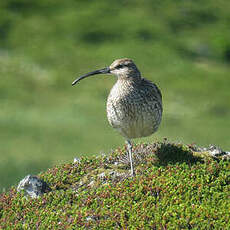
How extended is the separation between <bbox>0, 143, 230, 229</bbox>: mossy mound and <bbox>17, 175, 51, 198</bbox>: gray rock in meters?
0.16

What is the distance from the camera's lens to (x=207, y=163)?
12.4 meters

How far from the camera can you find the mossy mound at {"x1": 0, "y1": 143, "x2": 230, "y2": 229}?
10.5 m

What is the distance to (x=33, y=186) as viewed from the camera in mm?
12188

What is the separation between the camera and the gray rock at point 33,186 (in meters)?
12.1

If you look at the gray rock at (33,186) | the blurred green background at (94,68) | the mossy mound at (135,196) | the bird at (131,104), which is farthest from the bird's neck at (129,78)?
the blurred green background at (94,68)

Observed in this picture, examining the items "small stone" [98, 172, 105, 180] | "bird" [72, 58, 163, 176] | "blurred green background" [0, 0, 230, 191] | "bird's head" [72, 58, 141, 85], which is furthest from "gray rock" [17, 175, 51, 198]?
"blurred green background" [0, 0, 230, 191]

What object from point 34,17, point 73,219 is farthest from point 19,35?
point 73,219

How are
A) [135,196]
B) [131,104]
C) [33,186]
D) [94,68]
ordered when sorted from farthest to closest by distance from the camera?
1. [94,68]
2. [33,186]
3. [131,104]
4. [135,196]

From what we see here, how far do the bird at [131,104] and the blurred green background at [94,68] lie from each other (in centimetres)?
1069

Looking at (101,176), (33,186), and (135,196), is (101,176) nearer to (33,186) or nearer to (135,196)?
(135,196)

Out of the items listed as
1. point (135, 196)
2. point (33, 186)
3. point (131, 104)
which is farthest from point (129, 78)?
point (33, 186)

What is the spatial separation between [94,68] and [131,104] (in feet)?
67.8

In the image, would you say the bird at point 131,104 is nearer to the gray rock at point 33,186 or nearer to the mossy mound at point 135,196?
the mossy mound at point 135,196

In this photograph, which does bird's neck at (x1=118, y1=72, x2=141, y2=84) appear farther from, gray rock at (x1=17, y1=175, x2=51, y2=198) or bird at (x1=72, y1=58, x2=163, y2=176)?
gray rock at (x1=17, y1=175, x2=51, y2=198)
